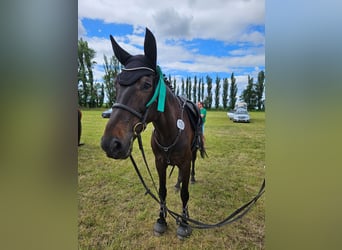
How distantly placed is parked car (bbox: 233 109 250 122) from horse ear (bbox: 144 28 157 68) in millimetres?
657

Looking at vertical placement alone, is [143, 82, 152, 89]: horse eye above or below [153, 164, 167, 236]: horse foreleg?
above

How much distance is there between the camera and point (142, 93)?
915mm

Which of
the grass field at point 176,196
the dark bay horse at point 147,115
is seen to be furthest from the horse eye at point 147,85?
the grass field at point 176,196

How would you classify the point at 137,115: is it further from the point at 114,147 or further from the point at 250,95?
the point at 250,95

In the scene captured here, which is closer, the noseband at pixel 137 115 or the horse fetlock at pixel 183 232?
the noseband at pixel 137 115

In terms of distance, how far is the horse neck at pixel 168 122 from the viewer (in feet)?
3.99

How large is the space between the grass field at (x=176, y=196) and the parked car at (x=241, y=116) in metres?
0.05

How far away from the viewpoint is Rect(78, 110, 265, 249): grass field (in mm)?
1287

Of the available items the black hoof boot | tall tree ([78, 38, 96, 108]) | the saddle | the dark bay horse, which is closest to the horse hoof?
the dark bay horse

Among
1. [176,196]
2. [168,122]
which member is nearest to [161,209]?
[176,196]

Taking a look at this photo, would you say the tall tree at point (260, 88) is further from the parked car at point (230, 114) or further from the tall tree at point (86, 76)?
the tall tree at point (86, 76)

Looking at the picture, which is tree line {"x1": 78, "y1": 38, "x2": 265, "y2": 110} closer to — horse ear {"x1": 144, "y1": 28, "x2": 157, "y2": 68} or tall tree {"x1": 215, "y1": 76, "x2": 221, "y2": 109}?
tall tree {"x1": 215, "y1": 76, "x2": 221, "y2": 109}
